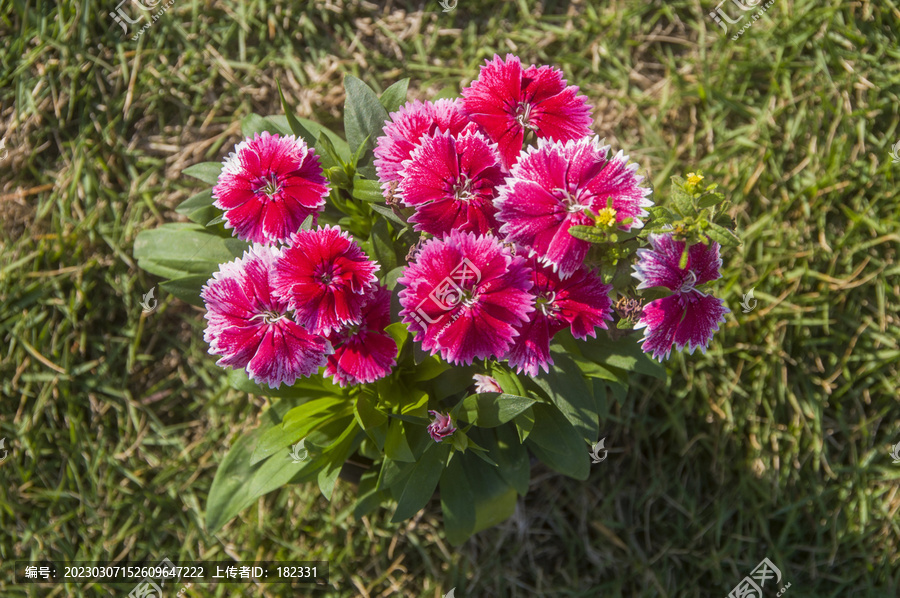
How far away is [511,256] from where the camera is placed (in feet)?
4.45

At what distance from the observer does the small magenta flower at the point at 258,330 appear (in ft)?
4.55

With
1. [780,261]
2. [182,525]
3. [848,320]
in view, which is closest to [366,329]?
[182,525]

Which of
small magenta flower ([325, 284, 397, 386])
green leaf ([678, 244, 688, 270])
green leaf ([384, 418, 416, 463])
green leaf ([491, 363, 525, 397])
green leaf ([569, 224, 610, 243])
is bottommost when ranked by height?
green leaf ([384, 418, 416, 463])

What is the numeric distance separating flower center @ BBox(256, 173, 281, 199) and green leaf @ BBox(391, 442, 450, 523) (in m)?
0.76

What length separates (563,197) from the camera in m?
1.33

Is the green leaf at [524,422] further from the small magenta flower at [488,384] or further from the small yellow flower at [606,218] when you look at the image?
the small yellow flower at [606,218]

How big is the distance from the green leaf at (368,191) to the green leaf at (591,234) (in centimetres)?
53

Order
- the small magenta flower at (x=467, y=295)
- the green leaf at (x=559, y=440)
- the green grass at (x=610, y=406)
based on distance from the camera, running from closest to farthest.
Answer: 1. the small magenta flower at (x=467, y=295)
2. the green leaf at (x=559, y=440)
3. the green grass at (x=610, y=406)

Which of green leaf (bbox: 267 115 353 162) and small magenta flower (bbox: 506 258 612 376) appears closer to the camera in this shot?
small magenta flower (bbox: 506 258 612 376)

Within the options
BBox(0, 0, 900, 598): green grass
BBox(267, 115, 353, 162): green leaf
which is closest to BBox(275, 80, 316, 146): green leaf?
BBox(267, 115, 353, 162): green leaf

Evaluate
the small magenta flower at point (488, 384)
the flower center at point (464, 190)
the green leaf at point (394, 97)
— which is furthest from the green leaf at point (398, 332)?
the green leaf at point (394, 97)

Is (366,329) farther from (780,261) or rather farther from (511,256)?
(780,261)

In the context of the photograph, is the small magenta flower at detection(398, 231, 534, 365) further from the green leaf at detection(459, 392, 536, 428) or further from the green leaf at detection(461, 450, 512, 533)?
the green leaf at detection(461, 450, 512, 533)

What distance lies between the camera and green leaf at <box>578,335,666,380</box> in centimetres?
172
